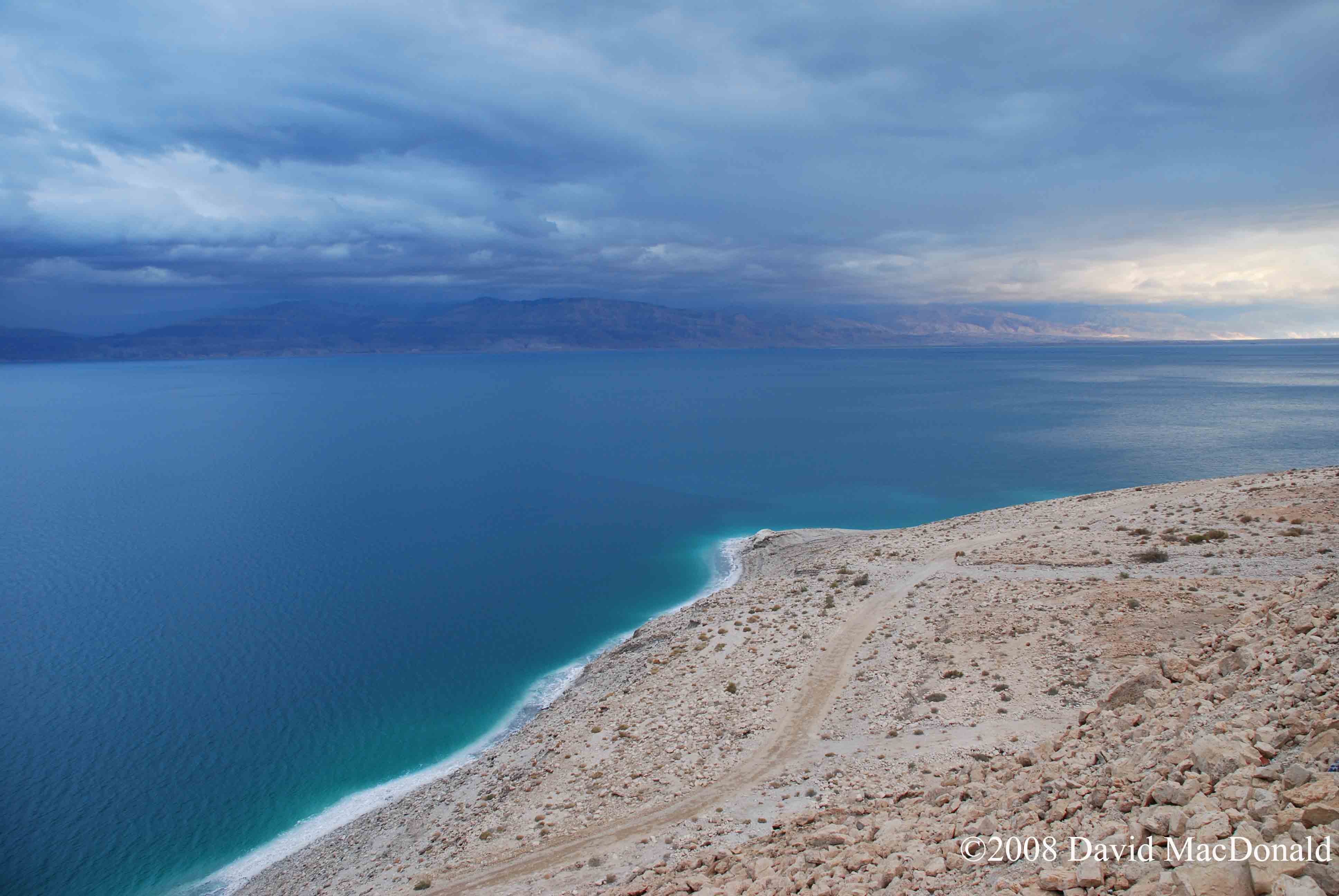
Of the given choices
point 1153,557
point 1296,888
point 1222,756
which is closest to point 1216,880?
point 1296,888

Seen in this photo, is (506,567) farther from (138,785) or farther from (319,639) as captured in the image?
(138,785)

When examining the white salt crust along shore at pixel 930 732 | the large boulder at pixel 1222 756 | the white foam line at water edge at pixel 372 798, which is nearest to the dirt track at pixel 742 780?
the white salt crust along shore at pixel 930 732

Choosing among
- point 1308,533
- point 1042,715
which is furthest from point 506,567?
point 1308,533

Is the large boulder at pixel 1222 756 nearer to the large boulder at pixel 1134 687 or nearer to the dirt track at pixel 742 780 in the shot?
the large boulder at pixel 1134 687

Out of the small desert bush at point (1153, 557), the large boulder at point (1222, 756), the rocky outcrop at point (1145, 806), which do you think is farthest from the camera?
the small desert bush at point (1153, 557)

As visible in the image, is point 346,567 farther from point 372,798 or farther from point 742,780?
point 742,780

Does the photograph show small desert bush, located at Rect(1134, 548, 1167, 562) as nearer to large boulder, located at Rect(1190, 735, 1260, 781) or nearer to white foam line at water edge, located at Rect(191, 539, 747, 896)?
large boulder, located at Rect(1190, 735, 1260, 781)
